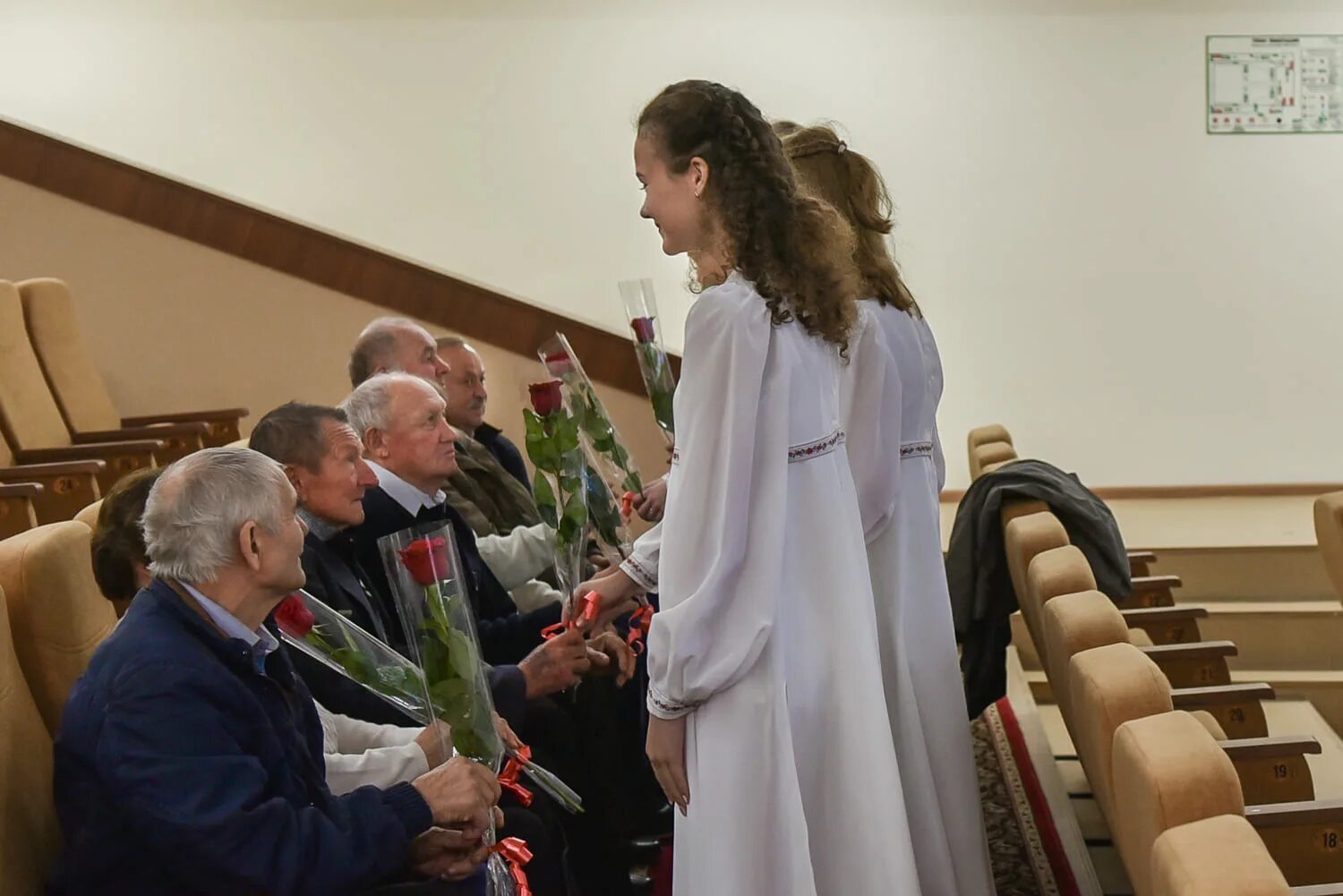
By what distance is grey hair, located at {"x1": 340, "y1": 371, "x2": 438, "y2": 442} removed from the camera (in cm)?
277

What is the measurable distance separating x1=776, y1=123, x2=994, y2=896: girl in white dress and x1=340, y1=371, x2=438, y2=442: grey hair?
34.5 inches

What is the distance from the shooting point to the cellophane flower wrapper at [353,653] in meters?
2.00

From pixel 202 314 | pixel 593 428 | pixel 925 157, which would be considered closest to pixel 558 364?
pixel 593 428

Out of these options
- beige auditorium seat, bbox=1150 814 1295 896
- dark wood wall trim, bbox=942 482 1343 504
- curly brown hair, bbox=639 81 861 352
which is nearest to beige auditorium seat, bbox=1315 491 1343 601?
curly brown hair, bbox=639 81 861 352

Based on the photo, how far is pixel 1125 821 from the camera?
5.67 ft

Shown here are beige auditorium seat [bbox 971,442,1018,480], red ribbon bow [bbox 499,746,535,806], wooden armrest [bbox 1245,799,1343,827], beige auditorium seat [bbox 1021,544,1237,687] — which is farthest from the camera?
beige auditorium seat [bbox 971,442,1018,480]

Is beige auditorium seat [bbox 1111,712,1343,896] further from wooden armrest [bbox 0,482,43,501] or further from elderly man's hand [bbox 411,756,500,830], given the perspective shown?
wooden armrest [bbox 0,482,43,501]

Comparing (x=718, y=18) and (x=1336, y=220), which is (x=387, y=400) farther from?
(x=1336, y=220)

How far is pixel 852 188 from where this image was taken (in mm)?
2424

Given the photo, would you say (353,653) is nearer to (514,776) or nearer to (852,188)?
(514,776)

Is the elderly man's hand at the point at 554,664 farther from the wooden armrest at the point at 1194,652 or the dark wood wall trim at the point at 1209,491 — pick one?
the dark wood wall trim at the point at 1209,491

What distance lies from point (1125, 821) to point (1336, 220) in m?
5.33

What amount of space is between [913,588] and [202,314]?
3.02 metres

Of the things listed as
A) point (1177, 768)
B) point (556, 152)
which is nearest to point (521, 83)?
point (556, 152)
